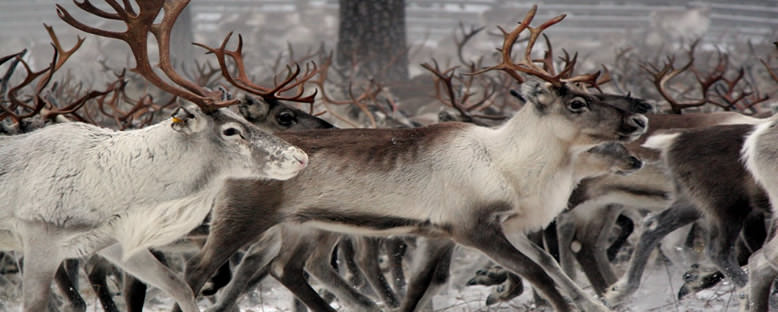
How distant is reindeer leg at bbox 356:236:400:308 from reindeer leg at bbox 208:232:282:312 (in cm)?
65

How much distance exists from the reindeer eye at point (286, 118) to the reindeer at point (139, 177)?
1.45m

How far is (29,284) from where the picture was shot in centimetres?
339

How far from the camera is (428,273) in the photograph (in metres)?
4.36

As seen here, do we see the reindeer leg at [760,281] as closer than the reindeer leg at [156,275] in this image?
No

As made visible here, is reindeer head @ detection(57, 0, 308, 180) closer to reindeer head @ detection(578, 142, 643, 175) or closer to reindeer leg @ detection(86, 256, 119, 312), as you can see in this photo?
reindeer leg @ detection(86, 256, 119, 312)

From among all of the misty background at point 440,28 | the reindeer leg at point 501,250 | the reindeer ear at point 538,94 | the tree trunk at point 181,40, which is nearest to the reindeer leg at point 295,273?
the reindeer leg at point 501,250

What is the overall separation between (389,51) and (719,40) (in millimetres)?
12535

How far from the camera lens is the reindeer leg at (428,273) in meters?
4.35

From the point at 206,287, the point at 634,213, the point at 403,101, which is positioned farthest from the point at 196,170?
the point at 403,101

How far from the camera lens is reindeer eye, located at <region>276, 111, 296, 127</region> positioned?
196 inches

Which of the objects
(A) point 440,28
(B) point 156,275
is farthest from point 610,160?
(A) point 440,28

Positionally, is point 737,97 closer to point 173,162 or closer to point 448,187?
point 448,187

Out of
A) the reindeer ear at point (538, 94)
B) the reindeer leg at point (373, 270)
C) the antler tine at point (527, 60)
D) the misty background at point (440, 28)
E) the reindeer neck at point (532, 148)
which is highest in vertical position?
the antler tine at point (527, 60)

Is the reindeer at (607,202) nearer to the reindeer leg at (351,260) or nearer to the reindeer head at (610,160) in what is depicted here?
the reindeer head at (610,160)
